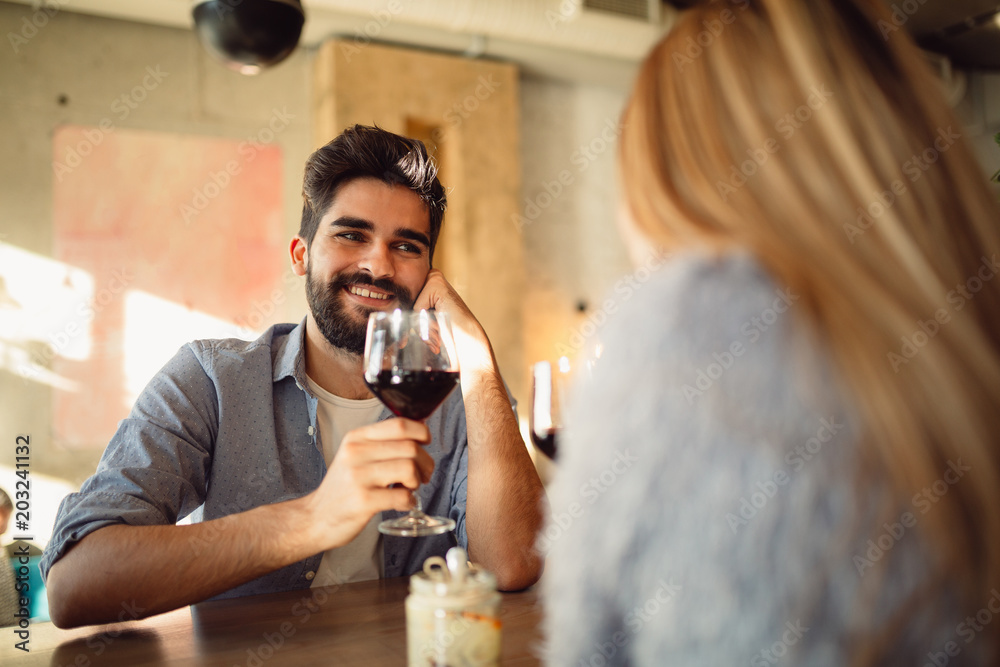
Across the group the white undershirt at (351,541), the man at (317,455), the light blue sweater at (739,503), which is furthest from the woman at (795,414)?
the white undershirt at (351,541)

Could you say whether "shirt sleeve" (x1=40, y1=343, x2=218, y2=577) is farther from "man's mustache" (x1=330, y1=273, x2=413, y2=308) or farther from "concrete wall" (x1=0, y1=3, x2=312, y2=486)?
"concrete wall" (x1=0, y1=3, x2=312, y2=486)

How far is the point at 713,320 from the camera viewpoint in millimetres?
605

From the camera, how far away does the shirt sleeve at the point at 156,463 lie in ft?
4.11

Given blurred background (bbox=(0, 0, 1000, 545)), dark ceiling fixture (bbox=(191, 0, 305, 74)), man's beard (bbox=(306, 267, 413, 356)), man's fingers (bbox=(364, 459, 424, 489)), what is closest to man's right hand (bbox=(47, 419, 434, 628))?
man's fingers (bbox=(364, 459, 424, 489))

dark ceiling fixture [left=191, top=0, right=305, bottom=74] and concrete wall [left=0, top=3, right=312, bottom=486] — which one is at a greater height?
concrete wall [left=0, top=3, right=312, bottom=486]

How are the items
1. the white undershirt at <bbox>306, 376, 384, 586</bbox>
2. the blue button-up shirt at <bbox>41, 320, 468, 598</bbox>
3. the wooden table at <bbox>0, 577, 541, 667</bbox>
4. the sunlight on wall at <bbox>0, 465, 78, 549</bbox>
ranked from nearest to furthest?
the wooden table at <bbox>0, 577, 541, 667</bbox> < the blue button-up shirt at <bbox>41, 320, 468, 598</bbox> < the white undershirt at <bbox>306, 376, 384, 586</bbox> < the sunlight on wall at <bbox>0, 465, 78, 549</bbox>

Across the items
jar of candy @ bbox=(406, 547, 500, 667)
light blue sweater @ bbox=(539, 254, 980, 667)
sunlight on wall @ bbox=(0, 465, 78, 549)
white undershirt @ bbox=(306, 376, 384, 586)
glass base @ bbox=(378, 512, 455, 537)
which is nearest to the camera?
light blue sweater @ bbox=(539, 254, 980, 667)

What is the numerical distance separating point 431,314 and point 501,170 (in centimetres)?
351

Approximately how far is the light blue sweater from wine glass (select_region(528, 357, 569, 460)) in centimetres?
69

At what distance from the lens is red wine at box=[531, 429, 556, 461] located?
4.33ft

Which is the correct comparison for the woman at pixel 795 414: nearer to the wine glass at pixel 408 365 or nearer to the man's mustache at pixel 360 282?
the wine glass at pixel 408 365

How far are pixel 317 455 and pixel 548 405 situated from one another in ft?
2.10

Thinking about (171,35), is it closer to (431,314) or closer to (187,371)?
(187,371)

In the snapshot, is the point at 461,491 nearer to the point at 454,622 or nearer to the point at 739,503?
the point at 454,622
